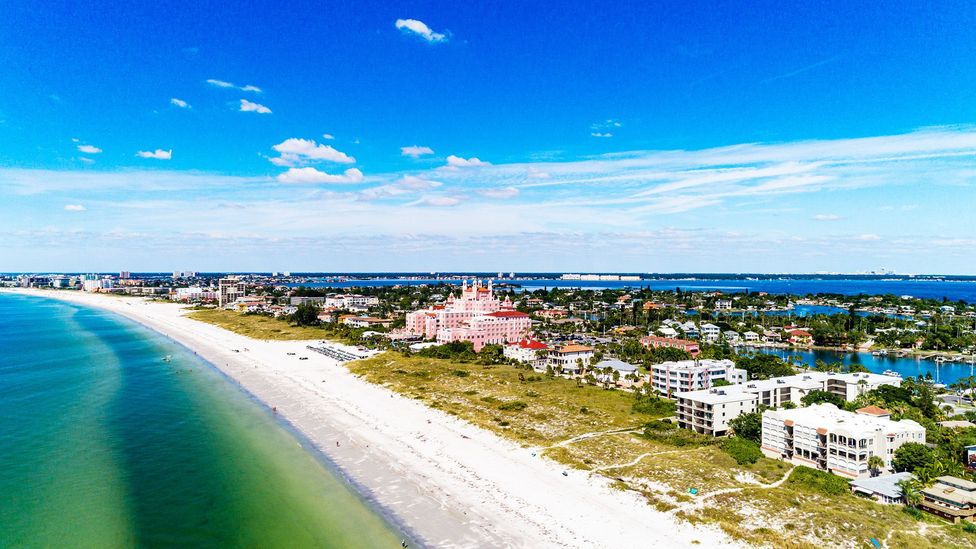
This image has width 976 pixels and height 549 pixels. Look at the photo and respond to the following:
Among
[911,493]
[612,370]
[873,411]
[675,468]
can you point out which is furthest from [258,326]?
[911,493]

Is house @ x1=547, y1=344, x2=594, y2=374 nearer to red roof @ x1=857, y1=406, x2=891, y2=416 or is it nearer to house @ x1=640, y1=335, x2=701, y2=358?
house @ x1=640, y1=335, x2=701, y2=358

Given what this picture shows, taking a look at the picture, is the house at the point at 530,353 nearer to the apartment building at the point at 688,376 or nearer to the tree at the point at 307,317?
the apartment building at the point at 688,376

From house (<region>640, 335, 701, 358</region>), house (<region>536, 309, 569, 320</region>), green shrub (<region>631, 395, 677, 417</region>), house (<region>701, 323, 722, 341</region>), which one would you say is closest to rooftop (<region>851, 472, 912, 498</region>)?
green shrub (<region>631, 395, 677, 417</region>)

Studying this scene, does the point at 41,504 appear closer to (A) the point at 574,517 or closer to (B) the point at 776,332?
(A) the point at 574,517

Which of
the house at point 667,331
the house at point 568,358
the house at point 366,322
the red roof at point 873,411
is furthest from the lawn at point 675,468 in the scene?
the house at point 366,322

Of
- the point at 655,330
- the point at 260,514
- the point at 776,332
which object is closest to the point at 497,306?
the point at 655,330

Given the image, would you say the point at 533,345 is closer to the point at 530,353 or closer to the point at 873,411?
the point at 530,353
